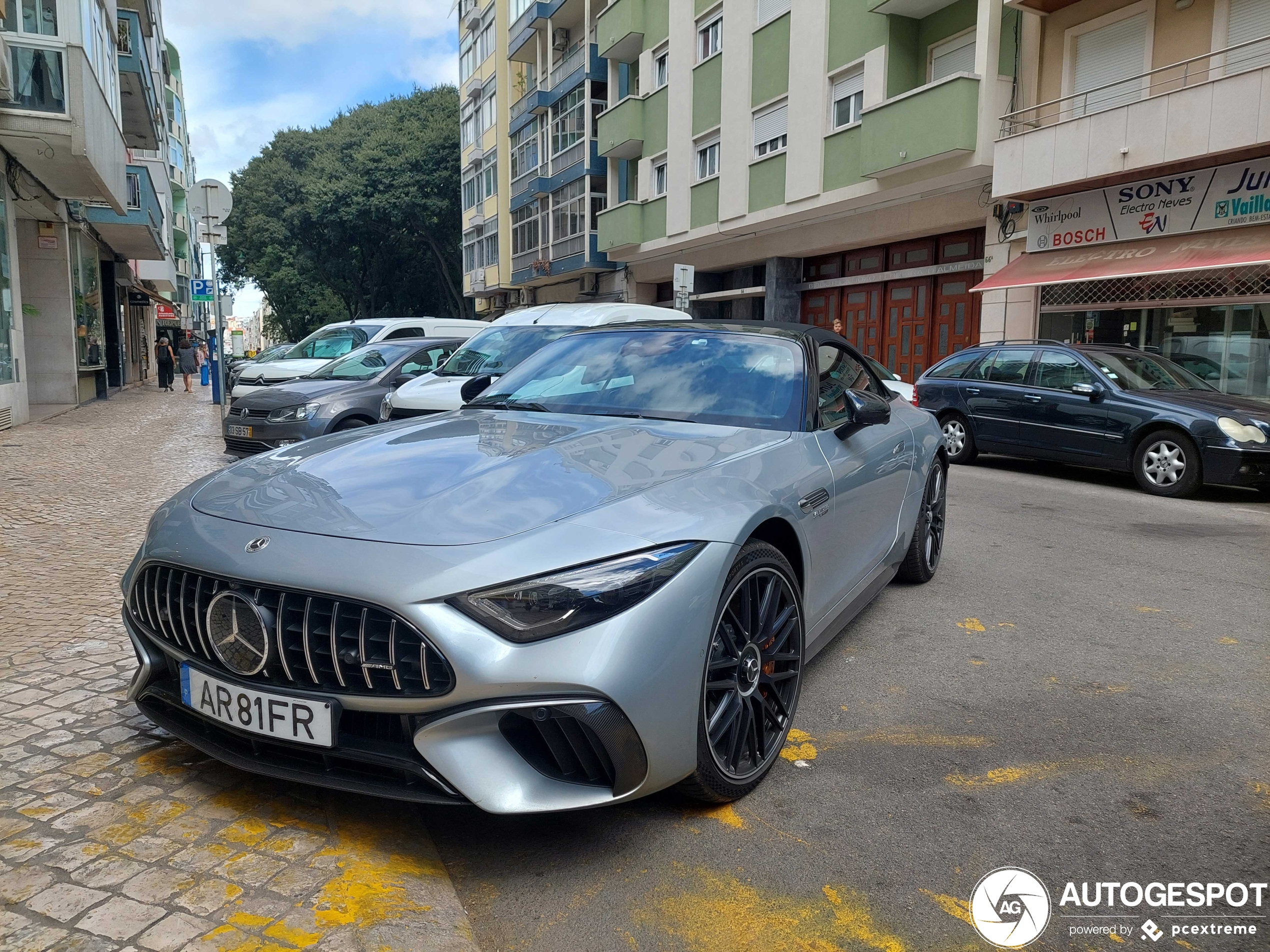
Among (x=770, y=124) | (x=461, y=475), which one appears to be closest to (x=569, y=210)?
(x=770, y=124)

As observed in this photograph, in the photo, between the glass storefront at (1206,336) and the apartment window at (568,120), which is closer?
the glass storefront at (1206,336)

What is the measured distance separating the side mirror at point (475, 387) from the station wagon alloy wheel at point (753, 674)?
2.05m

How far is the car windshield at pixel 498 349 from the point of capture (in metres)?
9.44

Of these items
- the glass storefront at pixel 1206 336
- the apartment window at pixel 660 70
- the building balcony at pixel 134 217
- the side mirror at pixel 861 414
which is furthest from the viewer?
the apartment window at pixel 660 70

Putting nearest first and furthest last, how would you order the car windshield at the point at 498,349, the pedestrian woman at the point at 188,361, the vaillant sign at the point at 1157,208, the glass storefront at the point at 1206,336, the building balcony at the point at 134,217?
the car windshield at the point at 498,349
the vaillant sign at the point at 1157,208
the glass storefront at the point at 1206,336
the building balcony at the point at 134,217
the pedestrian woman at the point at 188,361

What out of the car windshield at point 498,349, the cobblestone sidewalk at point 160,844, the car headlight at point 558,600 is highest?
the car windshield at point 498,349

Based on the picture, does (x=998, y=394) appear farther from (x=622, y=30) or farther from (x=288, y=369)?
(x=622, y=30)

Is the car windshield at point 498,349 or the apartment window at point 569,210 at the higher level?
the apartment window at point 569,210

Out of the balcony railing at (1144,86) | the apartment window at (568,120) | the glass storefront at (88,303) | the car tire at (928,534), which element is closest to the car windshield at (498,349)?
the car tire at (928,534)

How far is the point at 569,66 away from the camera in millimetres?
32312

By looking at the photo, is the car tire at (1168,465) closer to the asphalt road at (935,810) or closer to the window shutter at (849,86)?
the asphalt road at (935,810)

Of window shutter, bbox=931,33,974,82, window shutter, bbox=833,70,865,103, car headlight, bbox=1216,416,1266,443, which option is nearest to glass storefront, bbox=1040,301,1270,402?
car headlight, bbox=1216,416,1266,443

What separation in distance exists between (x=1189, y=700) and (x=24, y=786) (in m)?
4.08

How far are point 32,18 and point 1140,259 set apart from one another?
53.4ft
